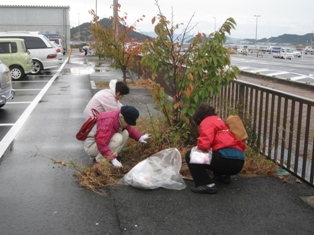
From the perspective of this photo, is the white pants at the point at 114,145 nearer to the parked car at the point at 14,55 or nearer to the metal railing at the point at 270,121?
the metal railing at the point at 270,121

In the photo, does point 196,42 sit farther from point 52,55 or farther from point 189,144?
point 52,55

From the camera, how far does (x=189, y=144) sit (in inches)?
237

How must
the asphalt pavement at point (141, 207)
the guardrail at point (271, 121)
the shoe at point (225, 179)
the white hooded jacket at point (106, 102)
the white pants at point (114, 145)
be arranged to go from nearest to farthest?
the asphalt pavement at point (141, 207)
the shoe at point (225, 179)
the guardrail at point (271, 121)
the white pants at point (114, 145)
the white hooded jacket at point (106, 102)

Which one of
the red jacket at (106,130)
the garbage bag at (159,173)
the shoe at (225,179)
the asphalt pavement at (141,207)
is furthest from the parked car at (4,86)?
the shoe at (225,179)

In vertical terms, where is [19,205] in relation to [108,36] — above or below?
below

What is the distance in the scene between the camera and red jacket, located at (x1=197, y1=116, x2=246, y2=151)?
4534mm

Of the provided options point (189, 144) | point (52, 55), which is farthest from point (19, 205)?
point (52, 55)

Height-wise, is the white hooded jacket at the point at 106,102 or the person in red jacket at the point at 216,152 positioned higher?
the white hooded jacket at the point at 106,102

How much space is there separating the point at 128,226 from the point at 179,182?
114 cm

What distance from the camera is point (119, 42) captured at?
14.5 meters

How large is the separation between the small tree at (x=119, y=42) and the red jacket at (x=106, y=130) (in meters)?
9.13

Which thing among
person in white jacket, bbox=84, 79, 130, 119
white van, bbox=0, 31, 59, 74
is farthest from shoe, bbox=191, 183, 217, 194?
white van, bbox=0, 31, 59, 74

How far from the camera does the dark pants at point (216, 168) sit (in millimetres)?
4547

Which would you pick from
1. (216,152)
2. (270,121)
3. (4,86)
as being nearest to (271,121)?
(270,121)
